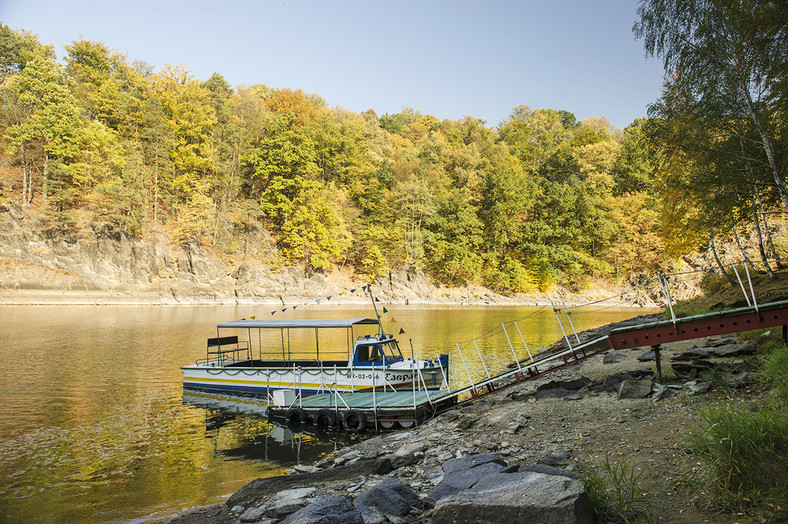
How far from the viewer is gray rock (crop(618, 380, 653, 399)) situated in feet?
35.8

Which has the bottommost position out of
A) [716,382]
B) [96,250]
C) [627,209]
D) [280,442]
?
[280,442]

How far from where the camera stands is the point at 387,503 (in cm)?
683

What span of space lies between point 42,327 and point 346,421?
30774mm

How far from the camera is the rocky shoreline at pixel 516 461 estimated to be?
5504 mm

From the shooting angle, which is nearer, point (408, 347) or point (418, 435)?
point (418, 435)

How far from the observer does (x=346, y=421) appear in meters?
14.3

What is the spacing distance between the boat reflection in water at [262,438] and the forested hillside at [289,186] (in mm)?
48971

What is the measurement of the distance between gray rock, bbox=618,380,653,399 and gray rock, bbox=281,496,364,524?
7596 millimetres

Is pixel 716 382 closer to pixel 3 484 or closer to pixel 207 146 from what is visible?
pixel 3 484

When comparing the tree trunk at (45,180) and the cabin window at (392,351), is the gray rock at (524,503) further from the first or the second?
the tree trunk at (45,180)

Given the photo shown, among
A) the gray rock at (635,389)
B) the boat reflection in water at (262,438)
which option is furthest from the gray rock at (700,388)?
the boat reflection in water at (262,438)

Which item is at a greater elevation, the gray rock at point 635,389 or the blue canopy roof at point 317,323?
the blue canopy roof at point 317,323

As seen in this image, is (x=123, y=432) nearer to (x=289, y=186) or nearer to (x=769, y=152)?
(x=769, y=152)

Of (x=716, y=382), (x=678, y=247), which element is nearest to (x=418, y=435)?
(x=716, y=382)
